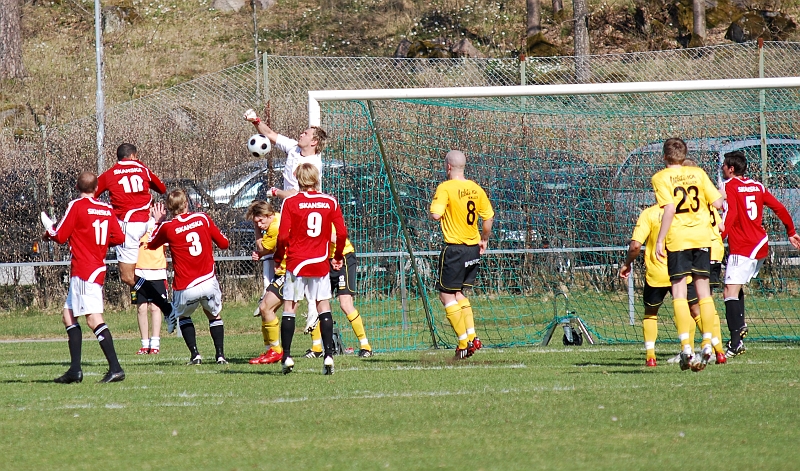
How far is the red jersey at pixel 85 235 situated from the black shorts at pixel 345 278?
2741mm

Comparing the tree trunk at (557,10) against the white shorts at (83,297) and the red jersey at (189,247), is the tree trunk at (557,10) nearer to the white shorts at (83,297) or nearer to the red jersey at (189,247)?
the red jersey at (189,247)

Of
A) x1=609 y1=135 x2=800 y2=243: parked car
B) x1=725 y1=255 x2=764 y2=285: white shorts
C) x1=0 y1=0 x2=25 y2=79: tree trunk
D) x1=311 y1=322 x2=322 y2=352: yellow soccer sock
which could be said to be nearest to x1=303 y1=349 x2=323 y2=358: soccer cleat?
x1=311 y1=322 x2=322 y2=352: yellow soccer sock

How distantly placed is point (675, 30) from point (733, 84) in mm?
20591

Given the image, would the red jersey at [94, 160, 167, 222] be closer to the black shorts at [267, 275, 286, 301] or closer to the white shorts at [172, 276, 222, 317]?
the white shorts at [172, 276, 222, 317]

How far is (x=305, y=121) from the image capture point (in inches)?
709

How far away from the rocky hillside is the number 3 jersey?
19.1 meters

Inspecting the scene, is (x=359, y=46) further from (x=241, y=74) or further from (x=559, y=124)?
(x=559, y=124)

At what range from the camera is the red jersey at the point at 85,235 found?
885 cm

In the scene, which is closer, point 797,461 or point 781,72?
point 797,461

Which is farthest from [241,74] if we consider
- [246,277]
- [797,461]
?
[797,461]

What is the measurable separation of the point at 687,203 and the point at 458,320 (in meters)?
2.58

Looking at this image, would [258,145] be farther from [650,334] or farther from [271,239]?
[650,334]

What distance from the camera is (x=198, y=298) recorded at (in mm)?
10516

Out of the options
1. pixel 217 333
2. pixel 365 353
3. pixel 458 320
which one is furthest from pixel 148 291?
pixel 458 320
